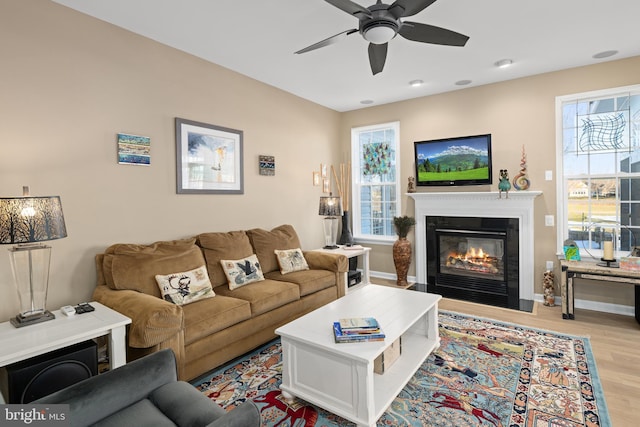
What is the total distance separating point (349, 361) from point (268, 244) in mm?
2128

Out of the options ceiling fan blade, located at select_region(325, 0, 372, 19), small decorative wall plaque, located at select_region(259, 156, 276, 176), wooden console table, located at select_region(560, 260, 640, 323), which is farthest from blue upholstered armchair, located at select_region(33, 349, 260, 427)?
wooden console table, located at select_region(560, 260, 640, 323)

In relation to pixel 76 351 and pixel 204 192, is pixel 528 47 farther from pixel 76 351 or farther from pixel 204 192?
pixel 76 351

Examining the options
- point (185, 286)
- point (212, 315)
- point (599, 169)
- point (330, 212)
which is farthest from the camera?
point (330, 212)

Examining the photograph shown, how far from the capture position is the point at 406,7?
2.03 m

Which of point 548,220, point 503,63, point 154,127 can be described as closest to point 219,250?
point 154,127

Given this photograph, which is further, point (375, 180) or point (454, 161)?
point (375, 180)

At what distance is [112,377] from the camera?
1477 millimetres

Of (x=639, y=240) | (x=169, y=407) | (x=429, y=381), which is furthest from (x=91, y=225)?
(x=639, y=240)

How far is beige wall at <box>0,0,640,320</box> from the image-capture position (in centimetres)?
239

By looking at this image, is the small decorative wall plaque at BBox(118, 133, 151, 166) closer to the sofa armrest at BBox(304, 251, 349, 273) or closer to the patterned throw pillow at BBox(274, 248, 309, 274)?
the patterned throw pillow at BBox(274, 248, 309, 274)

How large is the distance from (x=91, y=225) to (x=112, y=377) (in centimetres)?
164

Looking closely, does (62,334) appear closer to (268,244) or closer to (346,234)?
(268,244)

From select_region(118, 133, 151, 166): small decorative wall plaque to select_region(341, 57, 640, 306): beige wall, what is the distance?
3541mm

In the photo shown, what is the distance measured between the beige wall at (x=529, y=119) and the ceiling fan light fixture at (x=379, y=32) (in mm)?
2722
